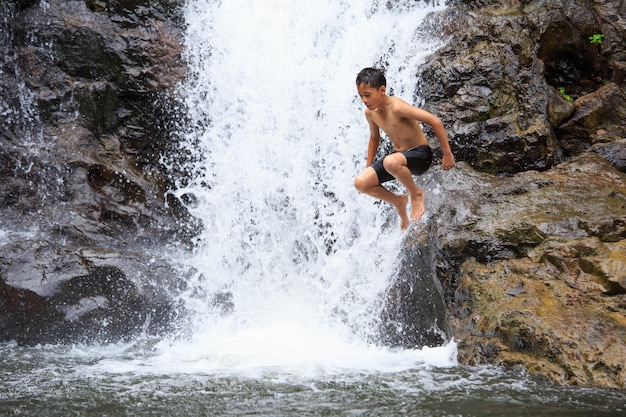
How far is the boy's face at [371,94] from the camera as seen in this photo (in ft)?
15.2

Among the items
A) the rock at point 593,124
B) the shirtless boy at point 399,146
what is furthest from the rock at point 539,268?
the rock at point 593,124

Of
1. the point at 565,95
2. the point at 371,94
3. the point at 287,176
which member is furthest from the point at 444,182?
the point at 565,95

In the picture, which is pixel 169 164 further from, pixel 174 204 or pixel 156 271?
pixel 156 271

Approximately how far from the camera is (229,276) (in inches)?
266

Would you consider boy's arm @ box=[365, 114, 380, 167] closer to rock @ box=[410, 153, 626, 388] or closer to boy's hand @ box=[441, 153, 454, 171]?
boy's hand @ box=[441, 153, 454, 171]

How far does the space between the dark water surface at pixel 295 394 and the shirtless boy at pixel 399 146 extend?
1460 millimetres

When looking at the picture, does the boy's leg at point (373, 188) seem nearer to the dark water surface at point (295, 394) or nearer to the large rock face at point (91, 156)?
the dark water surface at point (295, 394)

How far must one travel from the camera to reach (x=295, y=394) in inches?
146

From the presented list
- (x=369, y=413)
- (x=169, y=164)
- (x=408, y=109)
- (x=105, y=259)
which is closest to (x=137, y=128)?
(x=169, y=164)

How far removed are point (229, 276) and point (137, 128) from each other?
235cm

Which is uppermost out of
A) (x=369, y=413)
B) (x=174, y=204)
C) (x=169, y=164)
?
(x=169, y=164)

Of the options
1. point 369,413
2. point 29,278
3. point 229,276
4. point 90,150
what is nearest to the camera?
point 369,413

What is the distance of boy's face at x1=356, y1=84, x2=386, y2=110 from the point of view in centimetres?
464

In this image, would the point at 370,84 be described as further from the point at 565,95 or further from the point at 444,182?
the point at 565,95
